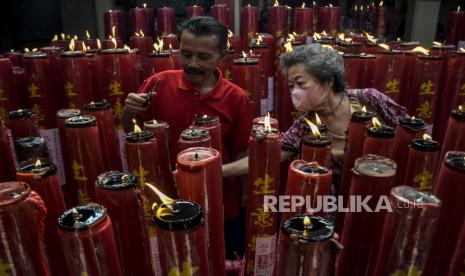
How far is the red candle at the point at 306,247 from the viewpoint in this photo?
0.56 meters

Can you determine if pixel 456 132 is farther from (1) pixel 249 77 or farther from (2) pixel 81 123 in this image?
(1) pixel 249 77

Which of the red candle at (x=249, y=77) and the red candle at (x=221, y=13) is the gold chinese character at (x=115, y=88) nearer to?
the red candle at (x=249, y=77)

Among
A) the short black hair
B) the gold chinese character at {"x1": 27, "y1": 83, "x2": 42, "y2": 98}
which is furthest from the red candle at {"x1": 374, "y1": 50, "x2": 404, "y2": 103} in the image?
the gold chinese character at {"x1": 27, "y1": 83, "x2": 42, "y2": 98}

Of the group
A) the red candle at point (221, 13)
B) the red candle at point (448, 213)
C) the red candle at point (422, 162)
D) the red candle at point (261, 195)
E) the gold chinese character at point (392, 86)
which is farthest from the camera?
the red candle at point (221, 13)

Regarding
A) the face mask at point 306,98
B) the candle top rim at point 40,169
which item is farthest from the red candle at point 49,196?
the face mask at point 306,98

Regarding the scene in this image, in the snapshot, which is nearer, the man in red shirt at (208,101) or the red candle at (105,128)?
the red candle at (105,128)

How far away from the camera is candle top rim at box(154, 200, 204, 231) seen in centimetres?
57

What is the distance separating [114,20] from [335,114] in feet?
10.6

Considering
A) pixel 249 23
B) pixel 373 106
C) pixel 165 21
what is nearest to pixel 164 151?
pixel 373 106

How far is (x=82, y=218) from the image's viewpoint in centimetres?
64

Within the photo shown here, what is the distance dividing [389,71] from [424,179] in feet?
4.31

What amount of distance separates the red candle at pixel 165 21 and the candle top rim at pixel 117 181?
136 inches

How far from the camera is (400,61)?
203 cm

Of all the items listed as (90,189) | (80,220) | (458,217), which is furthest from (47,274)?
(458,217)
